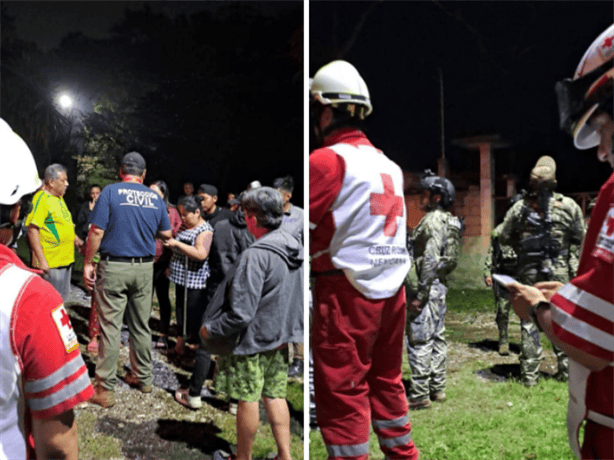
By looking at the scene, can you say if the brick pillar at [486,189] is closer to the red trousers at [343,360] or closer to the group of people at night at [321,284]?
the group of people at night at [321,284]

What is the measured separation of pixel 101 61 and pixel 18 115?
0.49 meters

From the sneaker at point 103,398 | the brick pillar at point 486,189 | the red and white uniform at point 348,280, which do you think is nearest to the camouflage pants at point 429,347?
the brick pillar at point 486,189

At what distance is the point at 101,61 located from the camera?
2572 millimetres

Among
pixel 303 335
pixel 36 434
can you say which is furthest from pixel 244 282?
pixel 36 434

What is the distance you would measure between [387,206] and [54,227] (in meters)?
1.76

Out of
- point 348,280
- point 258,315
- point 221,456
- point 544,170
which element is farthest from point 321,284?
point 544,170

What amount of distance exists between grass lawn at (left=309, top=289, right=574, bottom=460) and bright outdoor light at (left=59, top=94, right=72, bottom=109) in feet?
6.45

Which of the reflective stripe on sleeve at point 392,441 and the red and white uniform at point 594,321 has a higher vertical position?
the red and white uniform at point 594,321

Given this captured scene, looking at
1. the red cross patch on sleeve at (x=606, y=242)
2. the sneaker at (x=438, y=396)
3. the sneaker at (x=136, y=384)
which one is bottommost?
the sneaker at (x=136, y=384)

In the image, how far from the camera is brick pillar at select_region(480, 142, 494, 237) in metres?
2.21

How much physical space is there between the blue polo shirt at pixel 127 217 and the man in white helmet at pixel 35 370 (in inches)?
68.1

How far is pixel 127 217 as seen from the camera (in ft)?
8.20

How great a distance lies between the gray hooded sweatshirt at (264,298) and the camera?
6.34ft

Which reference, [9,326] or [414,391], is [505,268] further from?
[9,326]
